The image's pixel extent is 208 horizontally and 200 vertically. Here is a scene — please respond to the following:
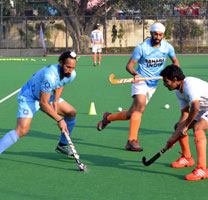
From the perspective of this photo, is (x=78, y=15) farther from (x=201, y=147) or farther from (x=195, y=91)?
(x=201, y=147)

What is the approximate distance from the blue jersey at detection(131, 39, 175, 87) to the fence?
30.8 m

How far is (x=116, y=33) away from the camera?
137 feet

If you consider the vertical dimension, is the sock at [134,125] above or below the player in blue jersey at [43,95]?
below

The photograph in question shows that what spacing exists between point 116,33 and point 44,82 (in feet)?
117

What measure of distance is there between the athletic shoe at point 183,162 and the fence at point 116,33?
3261cm

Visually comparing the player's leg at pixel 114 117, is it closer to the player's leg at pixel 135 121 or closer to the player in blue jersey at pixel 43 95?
the player's leg at pixel 135 121

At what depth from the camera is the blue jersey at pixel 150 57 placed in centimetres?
825

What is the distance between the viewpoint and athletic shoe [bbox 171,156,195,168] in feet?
22.2

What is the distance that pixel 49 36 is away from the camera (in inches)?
1660

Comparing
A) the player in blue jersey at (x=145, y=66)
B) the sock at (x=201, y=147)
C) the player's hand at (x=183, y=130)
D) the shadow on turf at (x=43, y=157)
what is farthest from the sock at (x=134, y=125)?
the sock at (x=201, y=147)

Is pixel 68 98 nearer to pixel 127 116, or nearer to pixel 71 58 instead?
pixel 127 116

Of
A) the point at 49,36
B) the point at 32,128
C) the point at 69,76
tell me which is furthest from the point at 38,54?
the point at 69,76

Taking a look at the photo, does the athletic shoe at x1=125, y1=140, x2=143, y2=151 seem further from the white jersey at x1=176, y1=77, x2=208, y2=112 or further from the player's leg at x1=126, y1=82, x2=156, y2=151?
the white jersey at x1=176, y1=77, x2=208, y2=112

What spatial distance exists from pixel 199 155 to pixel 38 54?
95.2 ft
